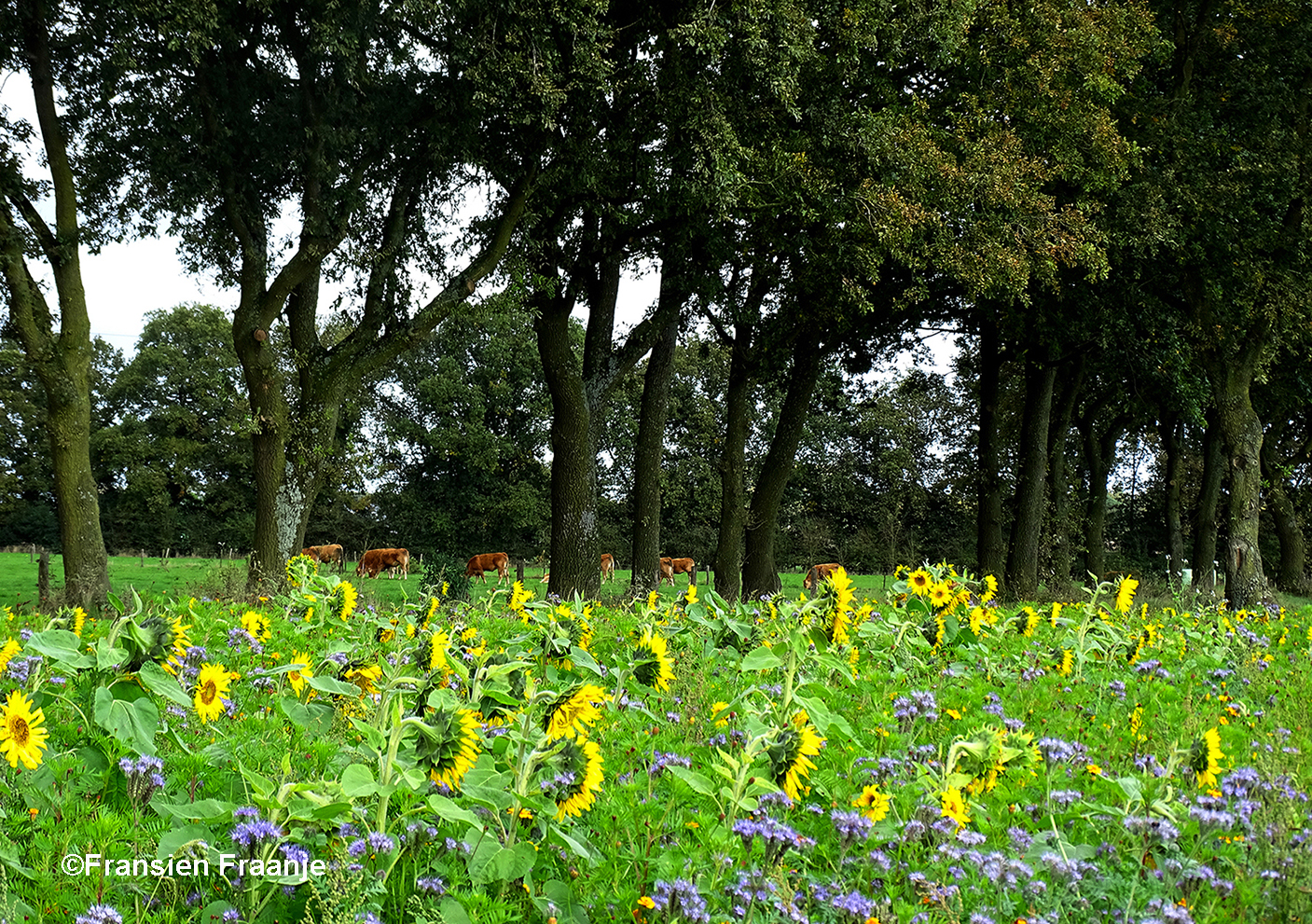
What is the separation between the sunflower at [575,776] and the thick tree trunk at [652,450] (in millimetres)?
12419

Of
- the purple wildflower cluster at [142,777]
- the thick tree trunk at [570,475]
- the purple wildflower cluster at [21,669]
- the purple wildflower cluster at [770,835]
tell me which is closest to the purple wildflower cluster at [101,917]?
the purple wildflower cluster at [142,777]

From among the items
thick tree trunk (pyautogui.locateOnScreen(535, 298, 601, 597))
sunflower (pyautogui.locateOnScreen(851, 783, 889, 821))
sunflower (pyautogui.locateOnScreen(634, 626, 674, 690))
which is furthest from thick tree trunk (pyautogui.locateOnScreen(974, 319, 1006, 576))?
sunflower (pyautogui.locateOnScreen(851, 783, 889, 821))

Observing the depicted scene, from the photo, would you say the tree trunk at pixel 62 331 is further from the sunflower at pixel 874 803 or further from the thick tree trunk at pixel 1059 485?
the thick tree trunk at pixel 1059 485

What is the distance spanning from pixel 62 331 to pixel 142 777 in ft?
38.3

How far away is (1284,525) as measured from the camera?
93.1 feet

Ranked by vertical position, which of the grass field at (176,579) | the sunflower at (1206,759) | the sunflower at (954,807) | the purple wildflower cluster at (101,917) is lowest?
the grass field at (176,579)

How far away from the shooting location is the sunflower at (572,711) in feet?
8.06

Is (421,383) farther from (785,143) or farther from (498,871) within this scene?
(498,871)

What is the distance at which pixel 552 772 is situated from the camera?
2389 millimetres

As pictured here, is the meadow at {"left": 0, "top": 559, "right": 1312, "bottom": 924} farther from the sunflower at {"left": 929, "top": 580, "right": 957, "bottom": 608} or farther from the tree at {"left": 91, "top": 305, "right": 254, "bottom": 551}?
the tree at {"left": 91, "top": 305, "right": 254, "bottom": 551}

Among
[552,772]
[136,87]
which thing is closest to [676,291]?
[136,87]

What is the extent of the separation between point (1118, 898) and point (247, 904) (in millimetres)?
2323

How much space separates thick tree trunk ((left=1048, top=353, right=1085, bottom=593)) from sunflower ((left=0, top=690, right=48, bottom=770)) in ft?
74.1

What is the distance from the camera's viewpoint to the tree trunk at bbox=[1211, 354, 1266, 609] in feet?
47.2
